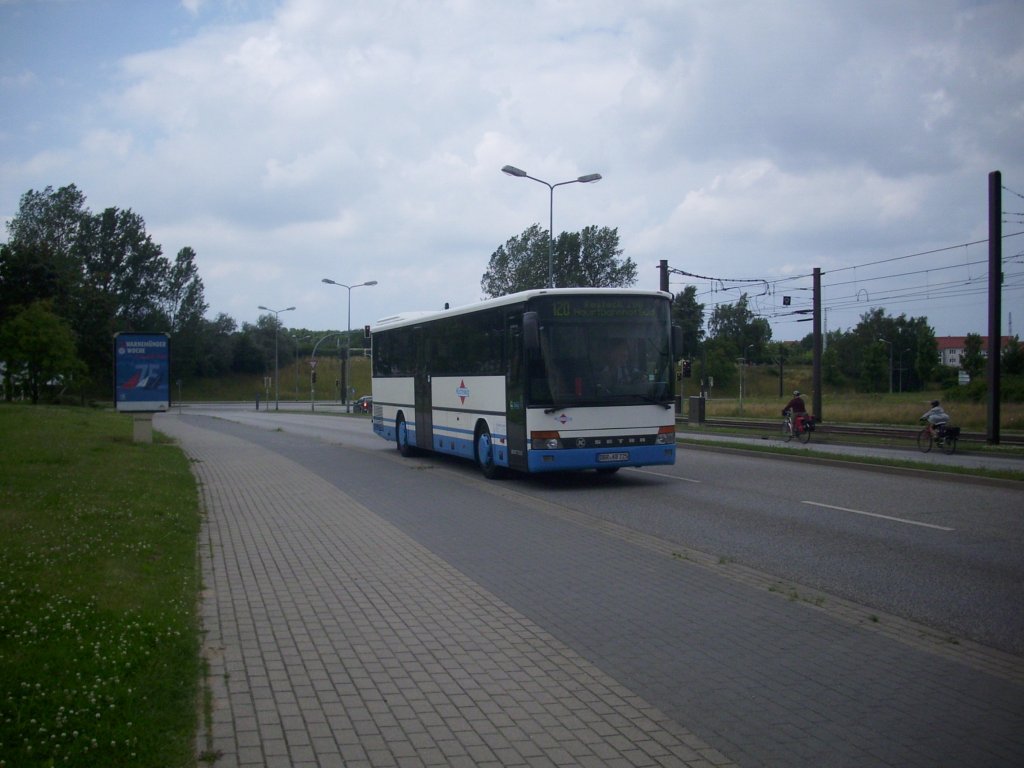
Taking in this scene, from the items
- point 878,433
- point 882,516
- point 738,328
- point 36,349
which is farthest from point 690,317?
point 882,516

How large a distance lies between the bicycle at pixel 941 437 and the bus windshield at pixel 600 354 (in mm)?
14053

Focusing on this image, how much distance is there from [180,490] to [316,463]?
23.1 ft

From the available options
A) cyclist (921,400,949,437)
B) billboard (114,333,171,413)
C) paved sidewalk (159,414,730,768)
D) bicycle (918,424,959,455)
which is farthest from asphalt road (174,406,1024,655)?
billboard (114,333,171,413)

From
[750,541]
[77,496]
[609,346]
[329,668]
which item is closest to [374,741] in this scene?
[329,668]

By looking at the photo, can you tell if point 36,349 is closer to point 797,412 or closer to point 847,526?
point 797,412

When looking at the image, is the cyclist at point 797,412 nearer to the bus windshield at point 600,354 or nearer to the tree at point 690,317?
the bus windshield at point 600,354

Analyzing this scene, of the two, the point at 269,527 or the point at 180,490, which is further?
the point at 180,490

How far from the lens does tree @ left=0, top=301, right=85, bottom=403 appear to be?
44.5 metres

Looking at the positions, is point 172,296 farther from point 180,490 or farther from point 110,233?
point 180,490

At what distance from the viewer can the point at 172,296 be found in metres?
97.1

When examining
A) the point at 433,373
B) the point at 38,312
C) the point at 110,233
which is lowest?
the point at 433,373

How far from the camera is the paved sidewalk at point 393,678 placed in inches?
179

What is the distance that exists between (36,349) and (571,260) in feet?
104

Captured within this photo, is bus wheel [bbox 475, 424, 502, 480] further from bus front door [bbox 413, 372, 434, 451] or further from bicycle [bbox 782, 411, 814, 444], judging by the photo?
bicycle [bbox 782, 411, 814, 444]
